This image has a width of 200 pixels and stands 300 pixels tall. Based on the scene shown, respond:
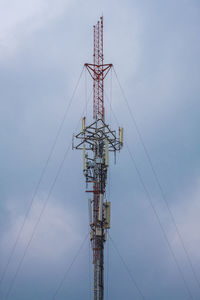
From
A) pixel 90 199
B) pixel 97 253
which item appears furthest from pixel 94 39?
pixel 97 253

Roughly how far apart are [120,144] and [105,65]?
989 cm

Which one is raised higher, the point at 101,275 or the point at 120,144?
the point at 120,144

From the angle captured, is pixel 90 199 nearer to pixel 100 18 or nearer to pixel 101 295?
pixel 101 295

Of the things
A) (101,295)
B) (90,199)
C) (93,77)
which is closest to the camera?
(101,295)

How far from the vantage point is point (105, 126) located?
58844 millimetres

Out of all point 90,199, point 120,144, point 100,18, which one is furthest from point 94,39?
point 90,199

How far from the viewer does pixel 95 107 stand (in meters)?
60.8

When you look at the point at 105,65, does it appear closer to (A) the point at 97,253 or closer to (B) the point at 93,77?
(B) the point at 93,77

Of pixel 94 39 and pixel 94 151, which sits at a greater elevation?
pixel 94 39

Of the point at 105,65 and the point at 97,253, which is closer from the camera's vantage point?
the point at 97,253

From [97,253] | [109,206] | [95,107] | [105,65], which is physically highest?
[105,65]

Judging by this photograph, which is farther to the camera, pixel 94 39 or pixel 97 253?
pixel 94 39

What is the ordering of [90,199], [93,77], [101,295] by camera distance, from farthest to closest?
[93,77]
[90,199]
[101,295]

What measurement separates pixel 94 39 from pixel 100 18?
9.39ft
